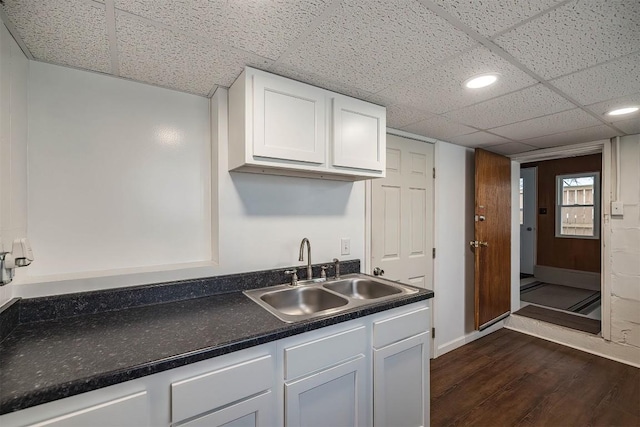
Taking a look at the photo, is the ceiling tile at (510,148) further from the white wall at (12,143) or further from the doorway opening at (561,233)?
the white wall at (12,143)

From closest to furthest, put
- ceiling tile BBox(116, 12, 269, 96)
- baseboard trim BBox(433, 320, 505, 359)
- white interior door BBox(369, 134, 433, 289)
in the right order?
ceiling tile BBox(116, 12, 269, 96) → white interior door BBox(369, 134, 433, 289) → baseboard trim BBox(433, 320, 505, 359)

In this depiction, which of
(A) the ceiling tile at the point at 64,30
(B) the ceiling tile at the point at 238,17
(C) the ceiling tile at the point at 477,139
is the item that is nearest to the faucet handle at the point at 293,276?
(B) the ceiling tile at the point at 238,17

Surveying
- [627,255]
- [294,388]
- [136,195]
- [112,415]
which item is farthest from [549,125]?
[112,415]

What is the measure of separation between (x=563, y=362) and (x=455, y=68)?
2.94m

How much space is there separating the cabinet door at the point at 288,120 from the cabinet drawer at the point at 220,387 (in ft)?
3.14

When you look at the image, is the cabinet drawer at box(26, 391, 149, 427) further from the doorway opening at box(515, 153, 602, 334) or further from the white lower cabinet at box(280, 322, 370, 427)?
the doorway opening at box(515, 153, 602, 334)

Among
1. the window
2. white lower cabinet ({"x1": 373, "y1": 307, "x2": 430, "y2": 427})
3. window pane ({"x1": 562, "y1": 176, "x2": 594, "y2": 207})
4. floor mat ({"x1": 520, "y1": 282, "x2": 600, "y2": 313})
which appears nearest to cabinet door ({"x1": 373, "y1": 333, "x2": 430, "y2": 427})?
white lower cabinet ({"x1": 373, "y1": 307, "x2": 430, "y2": 427})

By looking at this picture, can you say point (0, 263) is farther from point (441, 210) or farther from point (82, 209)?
point (441, 210)

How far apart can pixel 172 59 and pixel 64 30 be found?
15.0 inches

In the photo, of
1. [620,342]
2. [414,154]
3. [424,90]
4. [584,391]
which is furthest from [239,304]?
[620,342]

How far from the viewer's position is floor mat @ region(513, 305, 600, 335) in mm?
3182

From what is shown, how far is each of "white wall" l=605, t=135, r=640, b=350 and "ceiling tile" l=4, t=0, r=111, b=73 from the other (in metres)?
4.00

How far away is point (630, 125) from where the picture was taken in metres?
2.33

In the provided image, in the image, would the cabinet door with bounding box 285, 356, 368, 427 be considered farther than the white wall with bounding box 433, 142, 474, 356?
No
